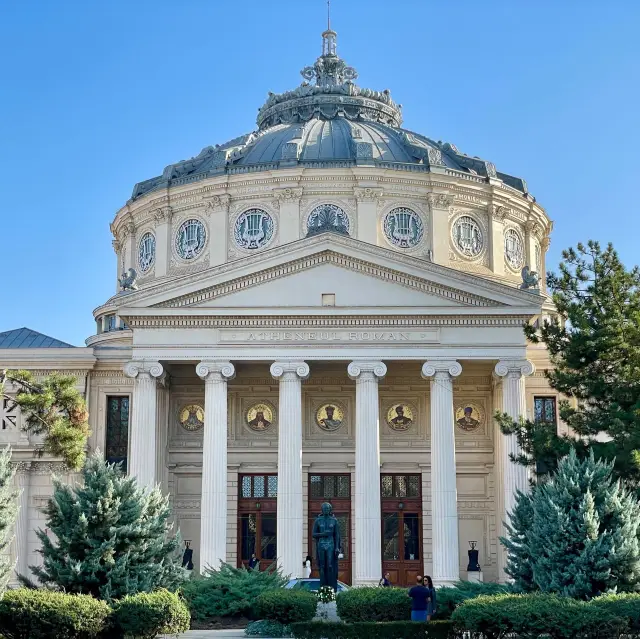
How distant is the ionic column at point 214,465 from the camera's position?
136 ft

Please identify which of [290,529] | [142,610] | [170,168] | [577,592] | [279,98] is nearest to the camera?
[142,610]

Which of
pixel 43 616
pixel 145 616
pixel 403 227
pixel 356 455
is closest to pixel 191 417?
pixel 356 455

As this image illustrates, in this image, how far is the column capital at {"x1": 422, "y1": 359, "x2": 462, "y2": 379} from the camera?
42781mm

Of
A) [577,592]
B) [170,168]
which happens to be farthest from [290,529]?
[170,168]

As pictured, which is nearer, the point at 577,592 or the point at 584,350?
the point at 577,592

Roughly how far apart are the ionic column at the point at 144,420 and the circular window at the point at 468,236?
16.8 m

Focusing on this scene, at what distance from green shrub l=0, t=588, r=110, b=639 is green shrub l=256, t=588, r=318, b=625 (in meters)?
5.60

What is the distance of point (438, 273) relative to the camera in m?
42.8

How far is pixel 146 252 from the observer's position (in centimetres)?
5597

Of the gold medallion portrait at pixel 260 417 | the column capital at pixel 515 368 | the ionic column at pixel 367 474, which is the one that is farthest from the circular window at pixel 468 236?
the gold medallion portrait at pixel 260 417

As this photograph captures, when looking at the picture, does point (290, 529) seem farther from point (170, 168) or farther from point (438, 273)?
point (170, 168)

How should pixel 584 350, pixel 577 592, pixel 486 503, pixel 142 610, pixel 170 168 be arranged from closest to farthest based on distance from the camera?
pixel 142 610 < pixel 577 592 < pixel 584 350 < pixel 486 503 < pixel 170 168

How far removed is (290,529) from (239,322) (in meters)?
7.90

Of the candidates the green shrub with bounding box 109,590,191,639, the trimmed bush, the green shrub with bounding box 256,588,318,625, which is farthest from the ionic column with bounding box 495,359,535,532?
the green shrub with bounding box 109,590,191,639
